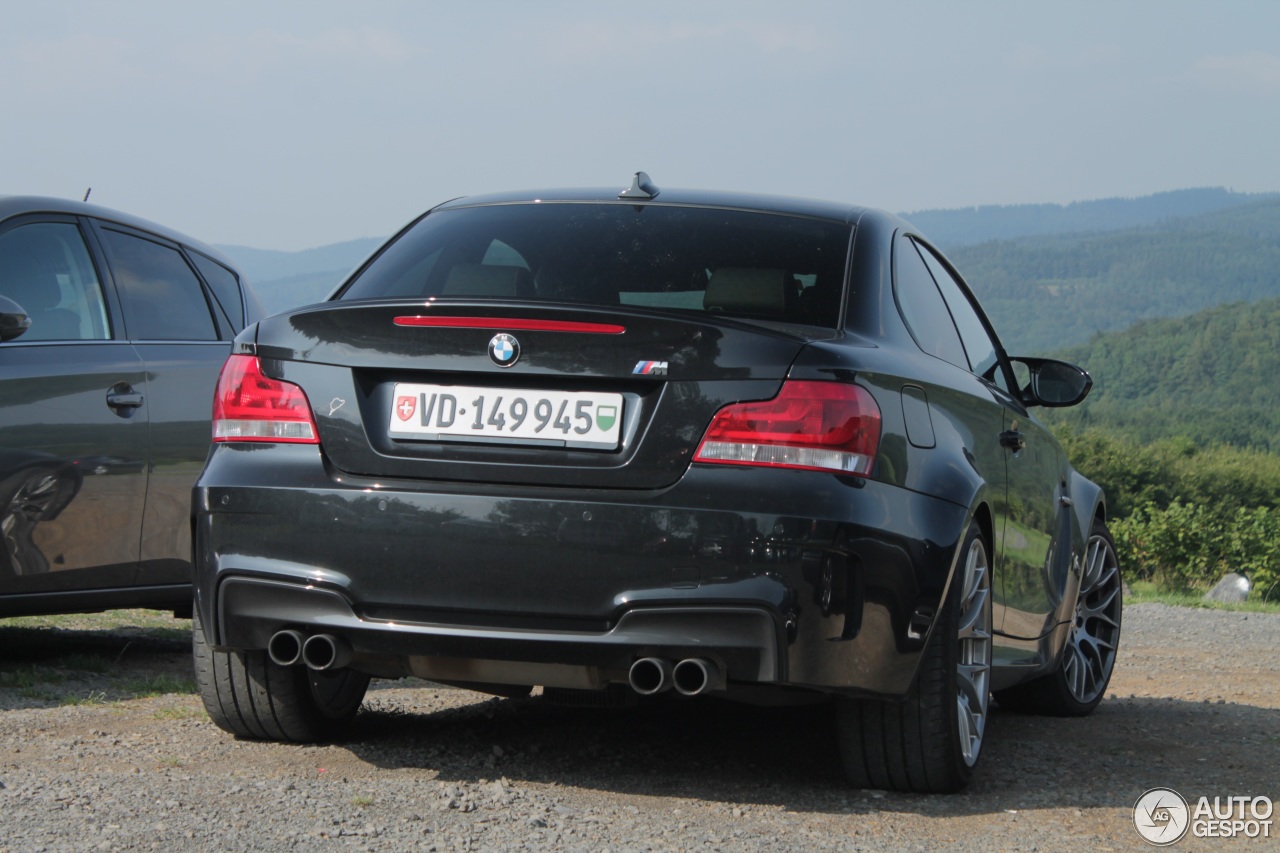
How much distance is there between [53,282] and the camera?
232 inches

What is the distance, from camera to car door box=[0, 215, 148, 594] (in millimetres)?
5453

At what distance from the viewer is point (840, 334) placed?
154 inches

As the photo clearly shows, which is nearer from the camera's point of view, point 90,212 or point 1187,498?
point 90,212

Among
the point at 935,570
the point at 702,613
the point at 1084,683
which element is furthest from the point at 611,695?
the point at 1084,683

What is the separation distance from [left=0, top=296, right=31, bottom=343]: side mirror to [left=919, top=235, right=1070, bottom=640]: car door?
2.91m

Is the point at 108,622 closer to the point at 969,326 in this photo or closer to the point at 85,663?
the point at 85,663

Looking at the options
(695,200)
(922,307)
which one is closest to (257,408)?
(695,200)

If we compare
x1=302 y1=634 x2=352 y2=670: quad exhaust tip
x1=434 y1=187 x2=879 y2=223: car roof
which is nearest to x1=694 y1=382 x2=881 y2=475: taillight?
x1=302 y1=634 x2=352 y2=670: quad exhaust tip

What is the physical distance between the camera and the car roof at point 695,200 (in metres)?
4.68

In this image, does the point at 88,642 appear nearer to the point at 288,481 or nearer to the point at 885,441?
the point at 288,481

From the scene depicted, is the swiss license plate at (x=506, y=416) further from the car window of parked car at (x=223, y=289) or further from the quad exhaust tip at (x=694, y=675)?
the car window of parked car at (x=223, y=289)

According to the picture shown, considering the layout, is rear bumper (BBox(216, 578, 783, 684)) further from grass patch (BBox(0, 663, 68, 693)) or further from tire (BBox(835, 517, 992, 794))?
grass patch (BBox(0, 663, 68, 693))

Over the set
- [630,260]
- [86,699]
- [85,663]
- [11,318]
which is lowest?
[85,663]

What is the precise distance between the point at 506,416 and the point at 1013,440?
2058mm
